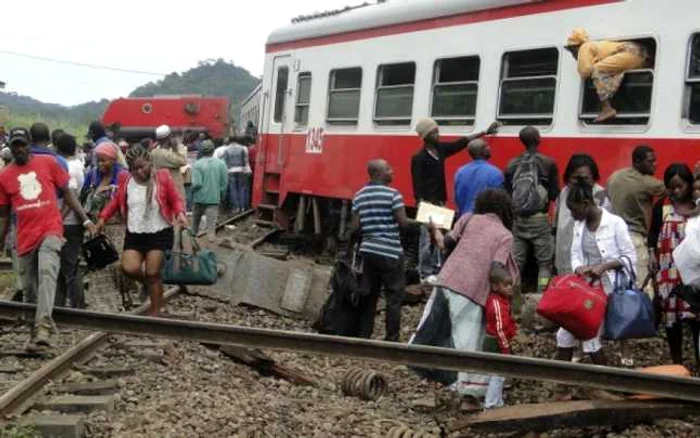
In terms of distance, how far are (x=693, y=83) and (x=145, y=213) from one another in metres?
4.61

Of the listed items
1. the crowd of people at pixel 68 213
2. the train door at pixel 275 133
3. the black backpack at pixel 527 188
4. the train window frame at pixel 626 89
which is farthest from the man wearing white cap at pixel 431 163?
the train door at pixel 275 133

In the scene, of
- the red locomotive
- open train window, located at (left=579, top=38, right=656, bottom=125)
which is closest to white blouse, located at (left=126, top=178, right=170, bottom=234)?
open train window, located at (left=579, top=38, right=656, bottom=125)

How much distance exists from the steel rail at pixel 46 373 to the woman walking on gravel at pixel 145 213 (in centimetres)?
72

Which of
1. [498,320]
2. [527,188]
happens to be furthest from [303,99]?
[498,320]

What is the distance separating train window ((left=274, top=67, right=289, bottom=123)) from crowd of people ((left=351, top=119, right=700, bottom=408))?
647cm

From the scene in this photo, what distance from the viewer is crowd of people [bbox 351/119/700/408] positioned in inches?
263

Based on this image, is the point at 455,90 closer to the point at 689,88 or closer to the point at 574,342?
the point at 689,88

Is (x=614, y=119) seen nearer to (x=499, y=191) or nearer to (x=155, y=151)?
(x=499, y=191)

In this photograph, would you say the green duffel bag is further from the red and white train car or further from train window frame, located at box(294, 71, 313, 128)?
train window frame, located at box(294, 71, 313, 128)

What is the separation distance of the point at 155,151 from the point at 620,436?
315 inches

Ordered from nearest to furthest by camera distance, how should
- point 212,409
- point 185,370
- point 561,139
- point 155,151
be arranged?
1. point 212,409
2. point 185,370
3. point 561,139
4. point 155,151

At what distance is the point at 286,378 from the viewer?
750 cm

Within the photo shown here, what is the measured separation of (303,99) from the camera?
14773 mm

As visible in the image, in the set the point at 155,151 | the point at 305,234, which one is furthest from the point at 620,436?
the point at 305,234
